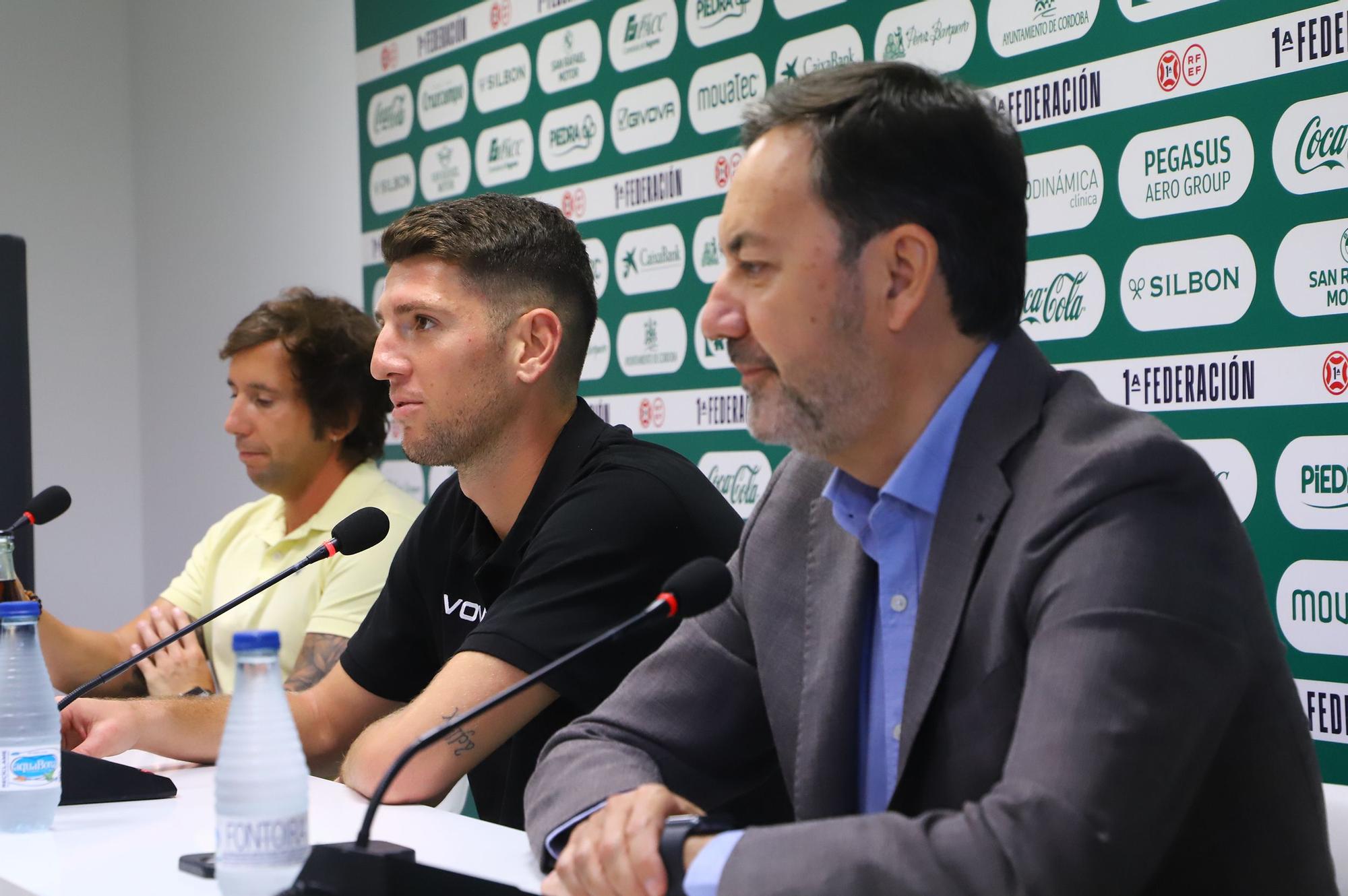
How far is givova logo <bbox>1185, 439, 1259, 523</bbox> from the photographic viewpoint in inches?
88.7

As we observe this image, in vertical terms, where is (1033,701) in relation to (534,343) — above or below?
below

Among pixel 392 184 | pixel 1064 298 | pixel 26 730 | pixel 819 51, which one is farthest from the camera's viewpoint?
pixel 392 184

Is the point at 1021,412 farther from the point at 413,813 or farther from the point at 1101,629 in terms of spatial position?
the point at 413,813

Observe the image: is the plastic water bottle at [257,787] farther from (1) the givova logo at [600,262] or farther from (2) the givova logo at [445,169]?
(2) the givova logo at [445,169]

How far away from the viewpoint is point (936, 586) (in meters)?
1.21

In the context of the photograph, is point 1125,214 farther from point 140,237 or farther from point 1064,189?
point 140,237

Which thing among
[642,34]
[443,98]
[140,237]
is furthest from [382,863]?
[140,237]

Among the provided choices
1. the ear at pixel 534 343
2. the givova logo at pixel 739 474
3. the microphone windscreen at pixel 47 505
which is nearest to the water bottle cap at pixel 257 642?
the ear at pixel 534 343

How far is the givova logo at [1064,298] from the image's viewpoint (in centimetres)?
246

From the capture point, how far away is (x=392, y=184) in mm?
4148

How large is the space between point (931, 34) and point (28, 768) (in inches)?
80.1

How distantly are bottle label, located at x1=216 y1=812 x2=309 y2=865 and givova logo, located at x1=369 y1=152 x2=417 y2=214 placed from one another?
10.2ft

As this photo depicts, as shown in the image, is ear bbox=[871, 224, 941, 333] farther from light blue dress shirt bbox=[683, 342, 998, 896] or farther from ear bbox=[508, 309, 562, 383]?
ear bbox=[508, 309, 562, 383]

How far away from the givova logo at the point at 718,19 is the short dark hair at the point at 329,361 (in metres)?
1.02
